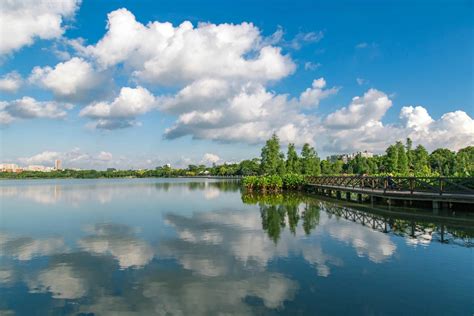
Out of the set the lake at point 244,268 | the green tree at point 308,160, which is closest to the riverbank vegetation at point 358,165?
the green tree at point 308,160

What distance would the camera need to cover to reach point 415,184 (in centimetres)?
2603

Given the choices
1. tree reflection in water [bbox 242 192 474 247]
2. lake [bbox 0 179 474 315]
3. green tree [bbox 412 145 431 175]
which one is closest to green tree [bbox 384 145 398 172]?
green tree [bbox 412 145 431 175]

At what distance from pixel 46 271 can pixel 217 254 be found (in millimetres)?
5539

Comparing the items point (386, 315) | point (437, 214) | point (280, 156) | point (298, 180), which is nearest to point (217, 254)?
point (386, 315)

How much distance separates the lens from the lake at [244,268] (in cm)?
738

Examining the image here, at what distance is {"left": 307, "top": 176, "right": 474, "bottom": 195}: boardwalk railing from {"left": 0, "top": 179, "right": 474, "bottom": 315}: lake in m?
3.05

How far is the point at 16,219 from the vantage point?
21609 mm

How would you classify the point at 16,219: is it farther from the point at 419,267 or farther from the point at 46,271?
the point at 419,267

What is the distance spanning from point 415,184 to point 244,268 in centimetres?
2140

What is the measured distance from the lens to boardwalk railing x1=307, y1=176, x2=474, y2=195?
21.0m

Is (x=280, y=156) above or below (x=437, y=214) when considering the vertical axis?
above

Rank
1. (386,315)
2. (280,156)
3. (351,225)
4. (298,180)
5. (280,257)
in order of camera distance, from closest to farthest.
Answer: (386,315) → (280,257) → (351,225) → (298,180) → (280,156)

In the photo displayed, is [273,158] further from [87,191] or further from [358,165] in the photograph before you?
[358,165]

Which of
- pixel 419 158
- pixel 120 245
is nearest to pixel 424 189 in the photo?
pixel 120 245
